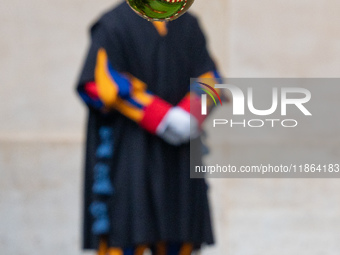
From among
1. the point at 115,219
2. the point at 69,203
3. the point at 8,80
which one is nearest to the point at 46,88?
the point at 8,80

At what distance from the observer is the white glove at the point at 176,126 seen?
9.55 feet

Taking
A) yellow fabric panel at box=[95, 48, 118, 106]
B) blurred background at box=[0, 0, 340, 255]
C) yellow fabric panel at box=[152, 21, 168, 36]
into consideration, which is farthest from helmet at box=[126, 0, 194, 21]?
blurred background at box=[0, 0, 340, 255]

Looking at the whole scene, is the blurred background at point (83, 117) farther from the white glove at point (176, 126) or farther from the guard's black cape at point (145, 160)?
the white glove at point (176, 126)

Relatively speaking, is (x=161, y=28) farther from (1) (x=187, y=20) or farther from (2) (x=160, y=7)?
(2) (x=160, y=7)

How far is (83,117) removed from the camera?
460 centimetres

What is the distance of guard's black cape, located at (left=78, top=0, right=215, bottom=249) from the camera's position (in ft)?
9.62

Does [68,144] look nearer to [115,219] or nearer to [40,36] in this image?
[40,36]

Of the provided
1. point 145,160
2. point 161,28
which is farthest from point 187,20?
point 145,160

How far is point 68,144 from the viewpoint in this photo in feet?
15.0

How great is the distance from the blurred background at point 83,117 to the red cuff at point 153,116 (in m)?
1.65

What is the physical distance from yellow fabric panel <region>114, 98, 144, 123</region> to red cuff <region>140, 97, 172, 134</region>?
18 millimetres

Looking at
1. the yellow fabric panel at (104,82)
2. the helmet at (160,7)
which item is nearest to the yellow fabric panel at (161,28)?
the yellow fabric panel at (104,82)

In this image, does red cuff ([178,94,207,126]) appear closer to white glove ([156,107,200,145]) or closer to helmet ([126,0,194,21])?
white glove ([156,107,200,145])

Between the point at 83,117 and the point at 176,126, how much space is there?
5.75 ft
